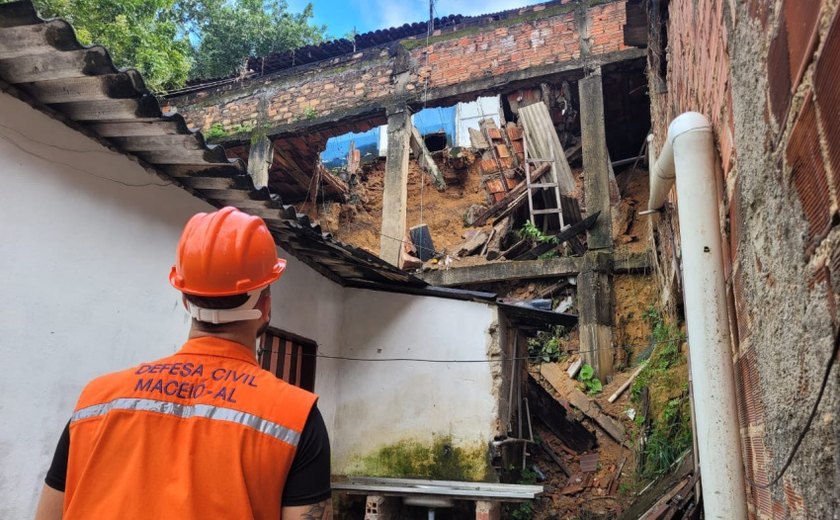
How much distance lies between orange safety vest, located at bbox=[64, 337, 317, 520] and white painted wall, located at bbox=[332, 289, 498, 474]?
5198 millimetres

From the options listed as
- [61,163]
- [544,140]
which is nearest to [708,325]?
[61,163]

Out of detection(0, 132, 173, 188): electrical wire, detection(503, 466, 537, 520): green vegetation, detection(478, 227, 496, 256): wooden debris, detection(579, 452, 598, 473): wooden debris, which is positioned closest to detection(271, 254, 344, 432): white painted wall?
detection(0, 132, 173, 188): electrical wire

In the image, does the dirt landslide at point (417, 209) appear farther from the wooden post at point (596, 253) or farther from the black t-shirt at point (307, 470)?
the black t-shirt at point (307, 470)

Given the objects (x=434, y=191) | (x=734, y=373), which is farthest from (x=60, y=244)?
(x=434, y=191)

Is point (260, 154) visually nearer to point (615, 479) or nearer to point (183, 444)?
point (615, 479)

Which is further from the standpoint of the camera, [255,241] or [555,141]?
[555,141]

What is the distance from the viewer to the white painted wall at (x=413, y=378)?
649cm

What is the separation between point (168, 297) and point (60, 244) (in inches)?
39.3

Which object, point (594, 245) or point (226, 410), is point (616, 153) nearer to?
point (594, 245)

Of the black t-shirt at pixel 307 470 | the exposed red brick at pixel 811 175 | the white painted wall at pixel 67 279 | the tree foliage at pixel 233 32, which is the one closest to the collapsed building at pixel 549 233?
the exposed red brick at pixel 811 175

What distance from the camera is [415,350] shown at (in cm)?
680

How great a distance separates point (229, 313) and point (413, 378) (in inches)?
206

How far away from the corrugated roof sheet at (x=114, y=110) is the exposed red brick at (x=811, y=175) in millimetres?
3352

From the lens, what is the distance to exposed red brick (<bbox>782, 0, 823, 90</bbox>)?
3.42 ft
